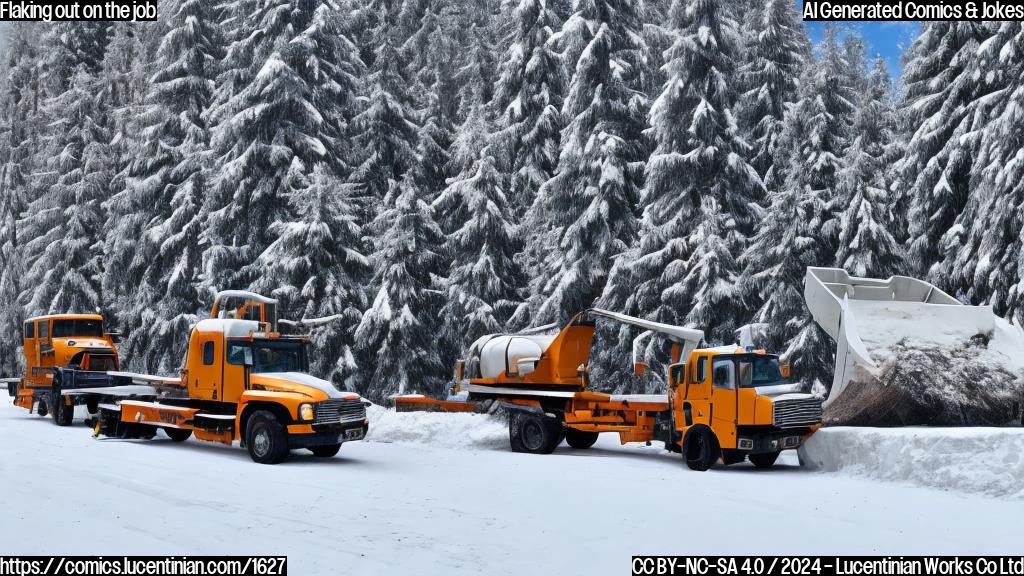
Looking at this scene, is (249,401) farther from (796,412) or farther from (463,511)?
(796,412)

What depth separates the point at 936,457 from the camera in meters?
14.4

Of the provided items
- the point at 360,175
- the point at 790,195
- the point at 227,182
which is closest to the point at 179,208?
the point at 227,182

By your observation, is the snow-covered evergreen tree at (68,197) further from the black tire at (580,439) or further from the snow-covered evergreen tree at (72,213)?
the black tire at (580,439)

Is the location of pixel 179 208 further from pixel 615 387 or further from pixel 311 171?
pixel 615 387

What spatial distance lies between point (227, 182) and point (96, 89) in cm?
1815

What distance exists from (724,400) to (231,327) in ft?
29.8

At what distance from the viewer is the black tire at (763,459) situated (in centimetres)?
1690

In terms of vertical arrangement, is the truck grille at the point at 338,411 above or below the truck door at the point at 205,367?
below

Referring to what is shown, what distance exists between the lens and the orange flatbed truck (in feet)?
56.6

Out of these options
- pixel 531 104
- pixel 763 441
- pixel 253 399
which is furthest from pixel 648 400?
pixel 531 104

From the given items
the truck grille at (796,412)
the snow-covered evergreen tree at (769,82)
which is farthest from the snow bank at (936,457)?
the snow-covered evergreen tree at (769,82)

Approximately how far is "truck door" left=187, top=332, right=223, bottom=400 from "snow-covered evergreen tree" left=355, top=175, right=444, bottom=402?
9.48 meters

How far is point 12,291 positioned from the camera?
162 ft

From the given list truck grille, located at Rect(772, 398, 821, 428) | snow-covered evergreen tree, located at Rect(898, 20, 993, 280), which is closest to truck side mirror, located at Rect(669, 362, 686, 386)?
truck grille, located at Rect(772, 398, 821, 428)
